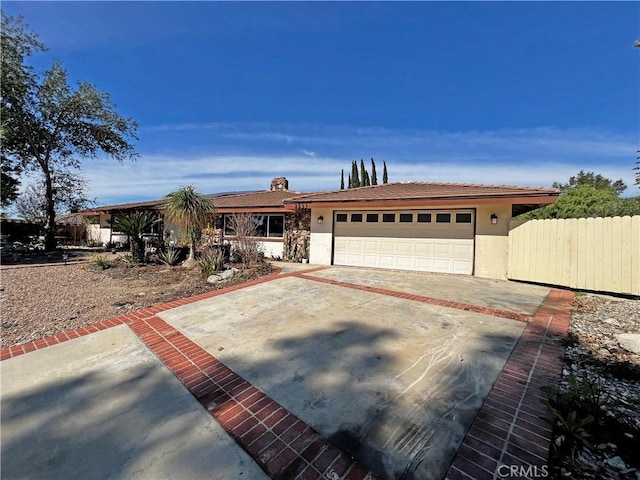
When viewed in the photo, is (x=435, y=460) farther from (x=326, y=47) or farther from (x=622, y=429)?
(x=326, y=47)

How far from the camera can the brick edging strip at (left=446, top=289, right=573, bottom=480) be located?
1.74 metres

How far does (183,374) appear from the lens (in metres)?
2.94

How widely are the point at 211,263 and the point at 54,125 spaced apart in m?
15.7

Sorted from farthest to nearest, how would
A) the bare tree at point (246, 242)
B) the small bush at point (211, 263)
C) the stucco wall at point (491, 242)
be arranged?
1. the bare tree at point (246, 242)
2. the stucco wall at point (491, 242)
3. the small bush at point (211, 263)

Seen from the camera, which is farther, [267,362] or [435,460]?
[267,362]

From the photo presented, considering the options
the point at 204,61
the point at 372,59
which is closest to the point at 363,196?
the point at 372,59

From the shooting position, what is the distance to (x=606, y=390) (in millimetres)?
2604

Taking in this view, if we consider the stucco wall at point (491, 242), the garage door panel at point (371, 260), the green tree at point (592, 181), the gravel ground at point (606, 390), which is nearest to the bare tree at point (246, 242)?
the garage door panel at point (371, 260)

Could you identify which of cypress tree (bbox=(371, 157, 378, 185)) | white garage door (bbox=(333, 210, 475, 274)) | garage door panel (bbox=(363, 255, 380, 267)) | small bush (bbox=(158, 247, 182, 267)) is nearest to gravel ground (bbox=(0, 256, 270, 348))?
small bush (bbox=(158, 247, 182, 267))

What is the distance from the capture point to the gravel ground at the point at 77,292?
447cm

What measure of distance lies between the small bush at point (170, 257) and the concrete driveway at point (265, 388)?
18.0 ft

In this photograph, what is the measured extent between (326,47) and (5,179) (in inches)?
785

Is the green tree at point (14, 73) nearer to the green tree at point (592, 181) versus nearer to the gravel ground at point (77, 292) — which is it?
the gravel ground at point (77, 292)

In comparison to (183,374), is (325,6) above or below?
above
